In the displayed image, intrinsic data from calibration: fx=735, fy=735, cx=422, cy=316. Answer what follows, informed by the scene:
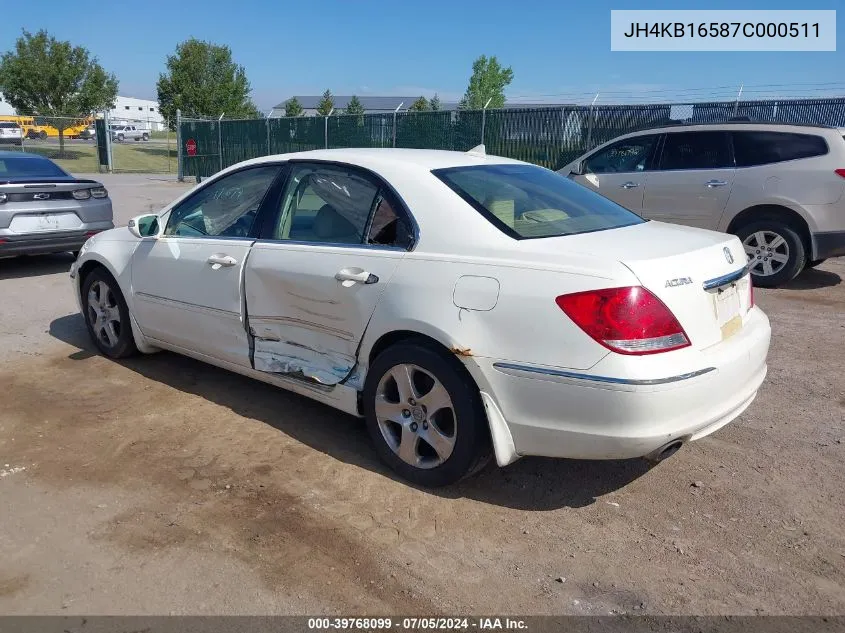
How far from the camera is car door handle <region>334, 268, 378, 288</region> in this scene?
3600 mm

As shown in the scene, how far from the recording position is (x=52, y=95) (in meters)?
39.8

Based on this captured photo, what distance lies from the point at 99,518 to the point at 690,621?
8.23 ft

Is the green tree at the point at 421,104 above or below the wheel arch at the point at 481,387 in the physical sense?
above

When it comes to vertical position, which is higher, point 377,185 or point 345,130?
point 345,130

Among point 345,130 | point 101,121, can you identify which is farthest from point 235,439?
point 101,121

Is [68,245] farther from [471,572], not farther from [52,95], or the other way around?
[52,95]

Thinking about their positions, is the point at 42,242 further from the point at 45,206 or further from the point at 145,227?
the point at 145,227

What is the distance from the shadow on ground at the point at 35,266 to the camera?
29.2 ft

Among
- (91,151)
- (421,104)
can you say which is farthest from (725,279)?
(421,104)

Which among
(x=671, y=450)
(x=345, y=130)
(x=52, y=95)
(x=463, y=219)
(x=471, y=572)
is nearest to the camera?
(x=471, y=572)

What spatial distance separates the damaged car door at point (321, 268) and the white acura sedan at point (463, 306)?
0.01 m

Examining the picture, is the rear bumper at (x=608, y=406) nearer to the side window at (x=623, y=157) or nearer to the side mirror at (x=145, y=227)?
the side mirror at (x=145, y=227)

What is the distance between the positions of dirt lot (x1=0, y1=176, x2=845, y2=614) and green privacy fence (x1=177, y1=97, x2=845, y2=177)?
8.00 metres

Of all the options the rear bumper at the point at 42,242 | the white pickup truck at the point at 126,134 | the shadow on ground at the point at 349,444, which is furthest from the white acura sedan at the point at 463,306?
the white pickup truck at the point at 126,134
